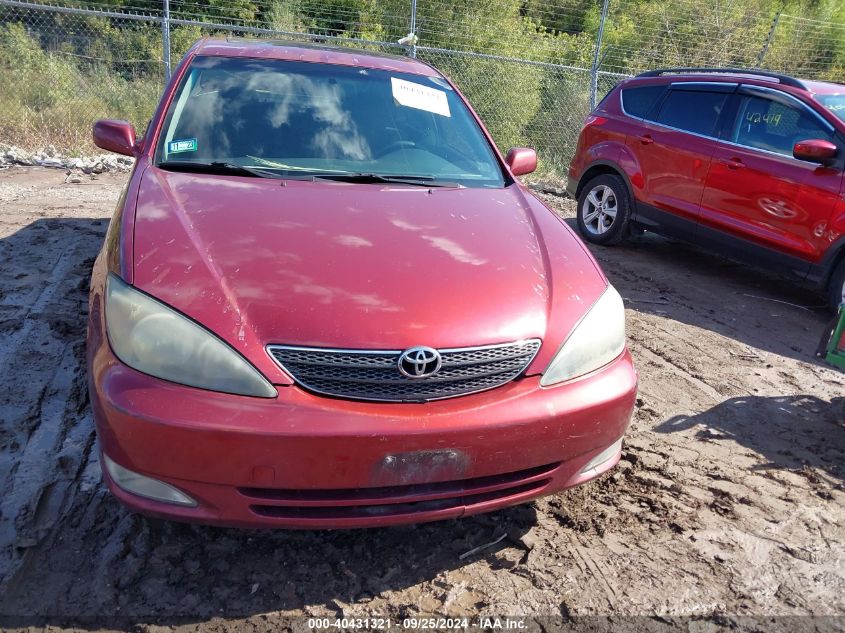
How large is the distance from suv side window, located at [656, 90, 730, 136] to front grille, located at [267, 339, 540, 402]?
520 cm

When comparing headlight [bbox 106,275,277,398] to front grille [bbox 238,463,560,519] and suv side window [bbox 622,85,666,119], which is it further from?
suv side window [bbox 622,85,666,119]

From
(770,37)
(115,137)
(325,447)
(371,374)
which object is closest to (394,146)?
(115,137)

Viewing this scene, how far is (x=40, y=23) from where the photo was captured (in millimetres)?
10445

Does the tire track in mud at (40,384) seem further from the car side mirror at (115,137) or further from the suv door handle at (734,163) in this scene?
the suv door handle at (734,163)

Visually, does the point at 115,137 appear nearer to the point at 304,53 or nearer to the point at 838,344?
the point at 304,53

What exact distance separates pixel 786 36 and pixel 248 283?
16.8m

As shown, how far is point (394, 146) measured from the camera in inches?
139

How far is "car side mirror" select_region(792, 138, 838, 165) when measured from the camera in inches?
210

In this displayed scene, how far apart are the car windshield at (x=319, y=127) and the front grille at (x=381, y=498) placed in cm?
159

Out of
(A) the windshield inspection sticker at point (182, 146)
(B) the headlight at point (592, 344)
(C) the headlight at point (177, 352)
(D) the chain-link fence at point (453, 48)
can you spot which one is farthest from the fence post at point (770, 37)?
(C) the headlight at point (177, 352)

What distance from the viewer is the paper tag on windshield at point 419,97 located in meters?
3.82

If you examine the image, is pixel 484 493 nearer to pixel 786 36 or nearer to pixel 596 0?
pixel 596 0

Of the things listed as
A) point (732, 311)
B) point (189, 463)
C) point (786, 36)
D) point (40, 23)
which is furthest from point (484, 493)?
point (786, 36)

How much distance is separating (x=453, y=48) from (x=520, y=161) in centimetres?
913
